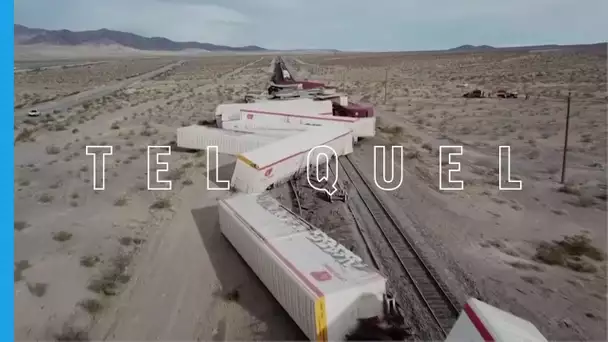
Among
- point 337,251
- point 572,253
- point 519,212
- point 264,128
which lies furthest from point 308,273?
point 264,128

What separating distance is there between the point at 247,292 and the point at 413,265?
4612 millimetres

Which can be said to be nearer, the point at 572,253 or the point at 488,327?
the point at 488,327

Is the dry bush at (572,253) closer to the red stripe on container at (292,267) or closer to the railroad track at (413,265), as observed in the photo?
the railroad track at (413,265)

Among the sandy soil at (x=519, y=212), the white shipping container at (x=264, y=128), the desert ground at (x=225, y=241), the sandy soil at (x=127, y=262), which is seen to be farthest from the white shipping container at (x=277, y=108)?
the sandy soil at (x=127, y=262)

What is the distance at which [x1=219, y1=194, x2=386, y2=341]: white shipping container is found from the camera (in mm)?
8078

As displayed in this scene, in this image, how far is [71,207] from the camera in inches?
674

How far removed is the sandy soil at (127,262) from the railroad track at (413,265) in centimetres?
332

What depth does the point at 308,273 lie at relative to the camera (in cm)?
866

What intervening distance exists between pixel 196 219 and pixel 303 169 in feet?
19.5

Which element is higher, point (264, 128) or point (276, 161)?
point (264, 128)

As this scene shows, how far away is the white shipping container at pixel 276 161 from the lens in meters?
17.3

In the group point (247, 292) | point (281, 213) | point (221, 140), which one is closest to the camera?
point (247, 292)

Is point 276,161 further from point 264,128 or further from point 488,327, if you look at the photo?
point 488,327

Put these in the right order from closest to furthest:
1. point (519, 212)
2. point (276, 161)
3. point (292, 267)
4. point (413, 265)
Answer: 1. point (292, 267)
2. point (413, 265)
3. point (519, 212)
4. point (276, 161)
